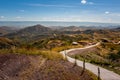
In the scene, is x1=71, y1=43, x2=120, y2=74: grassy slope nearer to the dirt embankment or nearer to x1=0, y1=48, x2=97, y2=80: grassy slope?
x1=0, y1=48, x2=97, y2=80: grassy slope

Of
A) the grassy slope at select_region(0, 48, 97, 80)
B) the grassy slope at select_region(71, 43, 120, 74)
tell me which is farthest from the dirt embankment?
the grassy slope at select_region(71, 43, 120, 74)

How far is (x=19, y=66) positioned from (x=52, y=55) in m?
7.87

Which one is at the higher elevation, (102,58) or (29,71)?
(29,71)

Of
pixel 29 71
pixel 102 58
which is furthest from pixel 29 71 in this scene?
pixel 102 58

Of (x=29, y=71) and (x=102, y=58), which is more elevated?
(x=29, y=71)

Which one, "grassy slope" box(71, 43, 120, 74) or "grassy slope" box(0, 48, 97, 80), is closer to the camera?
"grassy slope" box(0, 48, 97, 80)

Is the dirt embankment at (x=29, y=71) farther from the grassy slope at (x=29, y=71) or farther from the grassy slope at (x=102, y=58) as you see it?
the grassy slope at (x=102, y=58)

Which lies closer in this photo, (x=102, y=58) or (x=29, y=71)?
(x=29, y=71)

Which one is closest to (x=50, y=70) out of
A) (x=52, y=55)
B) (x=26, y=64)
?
(x=26, y=64)

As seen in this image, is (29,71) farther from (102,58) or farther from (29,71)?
(102,58)

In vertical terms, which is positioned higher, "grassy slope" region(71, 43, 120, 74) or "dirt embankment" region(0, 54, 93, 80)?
"dirt embankment" region(0, 54, 93, 80)

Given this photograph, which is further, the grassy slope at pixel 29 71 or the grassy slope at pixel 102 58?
the grassy slope at pixel 102 58

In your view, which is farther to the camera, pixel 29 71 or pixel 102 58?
pixel 102 58

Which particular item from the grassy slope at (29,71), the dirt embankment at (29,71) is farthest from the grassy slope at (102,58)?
the dirt embankment at (29,71)
